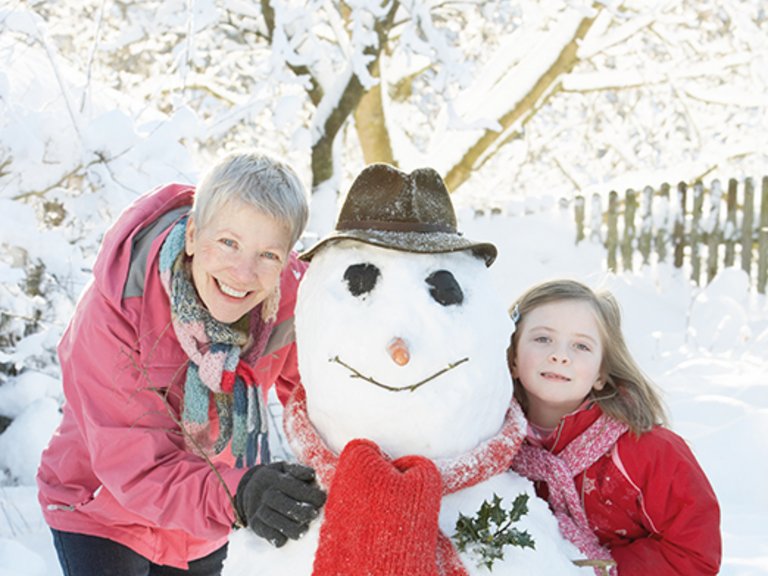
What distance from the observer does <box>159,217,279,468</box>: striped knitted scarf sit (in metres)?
2.04

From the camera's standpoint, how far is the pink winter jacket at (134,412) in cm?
192

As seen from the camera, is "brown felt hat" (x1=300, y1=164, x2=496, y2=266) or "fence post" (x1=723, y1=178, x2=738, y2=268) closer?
"brown felt hat" (x1=300, y1=164, x2=496, y2=266)

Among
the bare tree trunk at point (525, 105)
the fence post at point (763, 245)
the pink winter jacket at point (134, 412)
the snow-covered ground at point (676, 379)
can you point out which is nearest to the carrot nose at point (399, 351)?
the pink winter jacket at point (134, 412)

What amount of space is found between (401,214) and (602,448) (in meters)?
0.74

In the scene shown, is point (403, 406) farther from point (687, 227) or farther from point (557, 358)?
point (687, 227)

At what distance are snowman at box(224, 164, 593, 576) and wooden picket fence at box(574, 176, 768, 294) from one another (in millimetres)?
6836

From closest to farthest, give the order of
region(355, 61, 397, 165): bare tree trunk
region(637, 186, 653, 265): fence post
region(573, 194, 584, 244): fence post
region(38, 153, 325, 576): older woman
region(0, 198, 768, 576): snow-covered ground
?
region(38, 153, 325, 576): older woman < region(0, 198, 768, 576): snow-covered ground < region(355, 61, 397, 165): bare tree trunk < region(637, 186, 653, 265): fence post < region(573, 194, 584, 244): fence post

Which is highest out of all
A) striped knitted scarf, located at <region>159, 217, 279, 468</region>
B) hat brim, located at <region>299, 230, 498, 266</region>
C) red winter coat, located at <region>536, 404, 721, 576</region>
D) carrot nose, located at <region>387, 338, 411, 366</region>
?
hat brim, located at <region>299, 230, 498, 266</region>

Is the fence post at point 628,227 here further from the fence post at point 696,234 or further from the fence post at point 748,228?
the fence post at point 748,228

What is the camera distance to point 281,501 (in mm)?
1598

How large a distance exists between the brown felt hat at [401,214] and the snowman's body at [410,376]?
0.12 feet

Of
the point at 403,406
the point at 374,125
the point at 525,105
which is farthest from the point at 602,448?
the point at 374,125

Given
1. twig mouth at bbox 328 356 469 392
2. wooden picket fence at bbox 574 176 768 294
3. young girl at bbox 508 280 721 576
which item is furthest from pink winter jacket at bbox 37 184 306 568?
wooden picket fence at bbox 574 176 768 294

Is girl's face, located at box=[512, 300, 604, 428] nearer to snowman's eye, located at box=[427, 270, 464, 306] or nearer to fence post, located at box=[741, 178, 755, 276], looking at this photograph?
snowman's eye, located at box=[427, 270, 464, 306]
